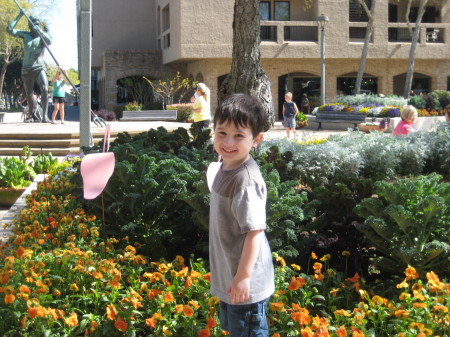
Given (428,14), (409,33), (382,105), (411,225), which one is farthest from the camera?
(428,14)

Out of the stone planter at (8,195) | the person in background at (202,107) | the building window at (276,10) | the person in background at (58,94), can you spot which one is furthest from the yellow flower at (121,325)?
the building window at (276,10)

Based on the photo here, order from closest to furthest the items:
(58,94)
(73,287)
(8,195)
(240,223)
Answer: (240,223) → (73,287) → (8,195) → (58,94)

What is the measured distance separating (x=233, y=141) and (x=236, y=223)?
341mm

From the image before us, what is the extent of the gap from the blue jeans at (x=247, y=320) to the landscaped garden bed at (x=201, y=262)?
31 cm

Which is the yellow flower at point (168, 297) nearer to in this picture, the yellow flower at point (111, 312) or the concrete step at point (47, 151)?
the yellow flower at point (111, 312)

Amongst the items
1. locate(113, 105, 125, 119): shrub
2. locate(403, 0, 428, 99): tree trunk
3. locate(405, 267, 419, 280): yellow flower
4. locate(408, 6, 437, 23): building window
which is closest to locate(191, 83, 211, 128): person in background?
locate(405, 267, 419, 280): yellow flower

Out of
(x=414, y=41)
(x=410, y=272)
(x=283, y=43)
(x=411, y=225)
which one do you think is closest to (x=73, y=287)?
(x=410, y=272)

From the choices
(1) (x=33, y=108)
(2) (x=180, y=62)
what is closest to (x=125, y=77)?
(2) (x=180, y=62)

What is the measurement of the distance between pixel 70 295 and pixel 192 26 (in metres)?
28.2

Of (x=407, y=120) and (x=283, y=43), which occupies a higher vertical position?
(x=283, y=43)

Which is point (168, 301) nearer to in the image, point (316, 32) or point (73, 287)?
point (73, 287)

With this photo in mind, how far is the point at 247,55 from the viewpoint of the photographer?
7.06 meters

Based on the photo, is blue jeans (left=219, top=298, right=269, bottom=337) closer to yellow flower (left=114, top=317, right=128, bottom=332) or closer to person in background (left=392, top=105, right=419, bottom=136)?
yellow flower (left=114, top=317, right=128, bottom=332)

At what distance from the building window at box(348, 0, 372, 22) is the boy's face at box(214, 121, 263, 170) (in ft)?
111
